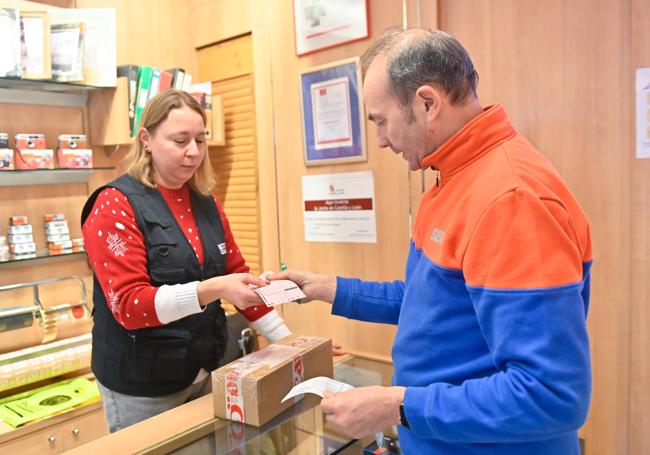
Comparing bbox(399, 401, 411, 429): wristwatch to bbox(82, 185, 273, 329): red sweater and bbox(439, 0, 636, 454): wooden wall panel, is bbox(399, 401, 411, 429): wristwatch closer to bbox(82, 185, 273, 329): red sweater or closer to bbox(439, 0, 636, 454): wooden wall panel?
bbox(82, 185, 273, 329): red sweater

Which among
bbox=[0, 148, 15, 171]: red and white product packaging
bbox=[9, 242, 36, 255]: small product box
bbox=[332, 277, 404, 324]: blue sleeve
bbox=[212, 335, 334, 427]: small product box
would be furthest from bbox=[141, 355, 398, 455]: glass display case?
bbox=[0, 148, 15, 171]: red and white product packaging

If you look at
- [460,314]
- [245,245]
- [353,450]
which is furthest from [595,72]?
[245,245]

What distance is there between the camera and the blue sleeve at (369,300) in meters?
1.60

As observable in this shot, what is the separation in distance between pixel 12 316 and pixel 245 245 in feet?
Result: 4.27

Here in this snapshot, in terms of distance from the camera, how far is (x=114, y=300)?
1709 millimetres

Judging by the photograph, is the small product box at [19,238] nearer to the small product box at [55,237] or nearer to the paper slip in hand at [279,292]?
the small product box at [55,237]

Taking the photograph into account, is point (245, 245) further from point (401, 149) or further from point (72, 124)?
point (401, 149)

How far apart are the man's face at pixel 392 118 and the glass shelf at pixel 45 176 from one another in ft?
7.13

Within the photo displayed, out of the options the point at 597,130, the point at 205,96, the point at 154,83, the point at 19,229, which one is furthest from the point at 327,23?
the point at 19,229

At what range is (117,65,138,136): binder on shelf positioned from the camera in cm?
292

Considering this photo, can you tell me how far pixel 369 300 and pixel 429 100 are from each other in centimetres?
68

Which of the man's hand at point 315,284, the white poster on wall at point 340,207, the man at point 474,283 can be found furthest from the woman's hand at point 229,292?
the white poster on wall at point 340,207

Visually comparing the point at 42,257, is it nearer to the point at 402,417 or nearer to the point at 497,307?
the point at 402,417

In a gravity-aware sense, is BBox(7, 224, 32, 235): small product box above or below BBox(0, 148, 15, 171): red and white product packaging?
below
